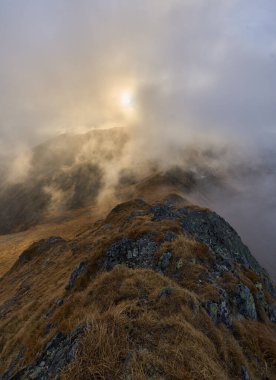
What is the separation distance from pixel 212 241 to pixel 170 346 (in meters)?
20.1

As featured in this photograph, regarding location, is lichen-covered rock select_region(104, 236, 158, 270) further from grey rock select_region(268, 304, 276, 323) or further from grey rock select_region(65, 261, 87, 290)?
grey rock select_region(268, 304, 276, 323)

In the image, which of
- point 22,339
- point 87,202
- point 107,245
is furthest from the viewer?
point 87,202

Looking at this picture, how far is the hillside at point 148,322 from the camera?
845 cm

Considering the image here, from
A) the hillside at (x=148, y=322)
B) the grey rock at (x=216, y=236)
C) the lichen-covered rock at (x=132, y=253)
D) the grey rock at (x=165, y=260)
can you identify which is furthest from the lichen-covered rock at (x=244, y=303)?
the grey rock at (x=216, y=236)

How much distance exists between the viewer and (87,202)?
129 metres

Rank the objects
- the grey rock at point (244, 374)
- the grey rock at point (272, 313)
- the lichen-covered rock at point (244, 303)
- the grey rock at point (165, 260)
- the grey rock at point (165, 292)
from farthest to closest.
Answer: the grey rock at point (272, 313), the grey rock at point (165, 260), the lichen-covered rock at point (244, 303), the grey rock at point (165, 292), the grey rock at point (244, 374)

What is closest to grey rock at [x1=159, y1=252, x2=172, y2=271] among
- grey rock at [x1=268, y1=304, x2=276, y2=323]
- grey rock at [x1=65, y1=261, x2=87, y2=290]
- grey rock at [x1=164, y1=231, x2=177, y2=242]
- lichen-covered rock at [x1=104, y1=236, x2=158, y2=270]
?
lichen-covered rock at [x1=104, y1=236, x2=158, y2=270]

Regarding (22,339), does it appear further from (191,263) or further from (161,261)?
(191,263)

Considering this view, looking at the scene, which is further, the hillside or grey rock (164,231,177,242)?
grey rock (164,231,177,242)

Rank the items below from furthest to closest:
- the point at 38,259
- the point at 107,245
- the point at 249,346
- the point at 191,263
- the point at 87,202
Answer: the point at 87,202 → the point at 38,259 → the point at 107,245 → the point at 191,263 → the point at 249,346

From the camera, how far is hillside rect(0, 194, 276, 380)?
8.45 meters

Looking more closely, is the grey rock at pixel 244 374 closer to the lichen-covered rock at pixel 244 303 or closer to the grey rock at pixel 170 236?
the lichen-covered rock at pixel 244 303

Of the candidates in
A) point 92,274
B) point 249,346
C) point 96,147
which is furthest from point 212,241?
point 96,147

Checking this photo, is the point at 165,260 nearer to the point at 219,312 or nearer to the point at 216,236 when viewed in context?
the point at 219,312
